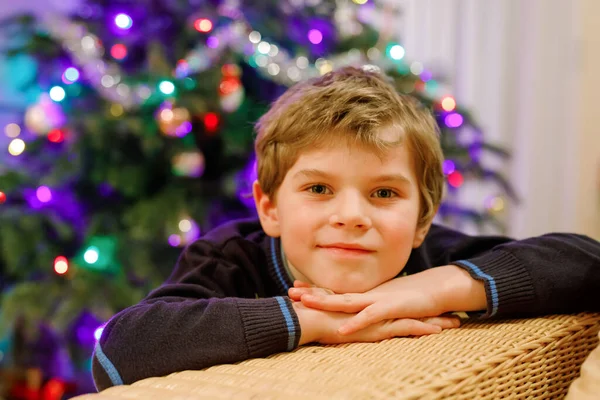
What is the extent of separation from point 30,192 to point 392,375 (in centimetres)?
156

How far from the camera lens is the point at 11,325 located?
1.71 meters

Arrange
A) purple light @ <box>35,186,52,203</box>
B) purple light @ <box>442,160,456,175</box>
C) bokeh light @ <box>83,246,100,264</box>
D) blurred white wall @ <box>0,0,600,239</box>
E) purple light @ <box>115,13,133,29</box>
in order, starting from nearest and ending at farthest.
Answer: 1. bokeh light @ <box>83,246,100,264</box>
2. purple light @ <box>35,186,52,203</box>
3. purple light @ <box>115,13,133,29</box>
4. purple light @ <box>442,160,456,175</box>
5. blurred white wall @ <box>0,0,600,239</box>

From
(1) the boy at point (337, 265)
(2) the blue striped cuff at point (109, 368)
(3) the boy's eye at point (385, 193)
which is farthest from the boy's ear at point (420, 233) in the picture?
(2) the blue striped cuff at point (109, 368)

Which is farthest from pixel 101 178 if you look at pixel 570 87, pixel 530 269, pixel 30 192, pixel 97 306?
pixel 570 87

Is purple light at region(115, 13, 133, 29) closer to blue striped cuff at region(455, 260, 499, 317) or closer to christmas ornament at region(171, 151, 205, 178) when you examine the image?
christmas ornament at region(171, 151, 205, 178)

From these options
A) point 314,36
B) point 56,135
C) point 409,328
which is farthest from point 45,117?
point 409,328

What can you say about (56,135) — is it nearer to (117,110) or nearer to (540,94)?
(117,110)

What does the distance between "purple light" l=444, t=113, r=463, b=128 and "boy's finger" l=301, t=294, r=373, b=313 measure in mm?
1388

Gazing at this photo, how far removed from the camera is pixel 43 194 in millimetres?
1894

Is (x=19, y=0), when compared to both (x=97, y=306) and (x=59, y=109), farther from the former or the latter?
(x=97, y=306)

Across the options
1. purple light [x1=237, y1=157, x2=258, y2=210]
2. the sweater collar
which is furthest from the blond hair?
purple light [x1=237, y1=157, x2=258, y2=210]

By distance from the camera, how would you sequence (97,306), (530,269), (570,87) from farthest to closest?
(570,87) → (97,306) → (530,269)

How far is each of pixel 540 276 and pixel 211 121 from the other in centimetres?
120

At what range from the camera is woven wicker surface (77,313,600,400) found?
646mm
